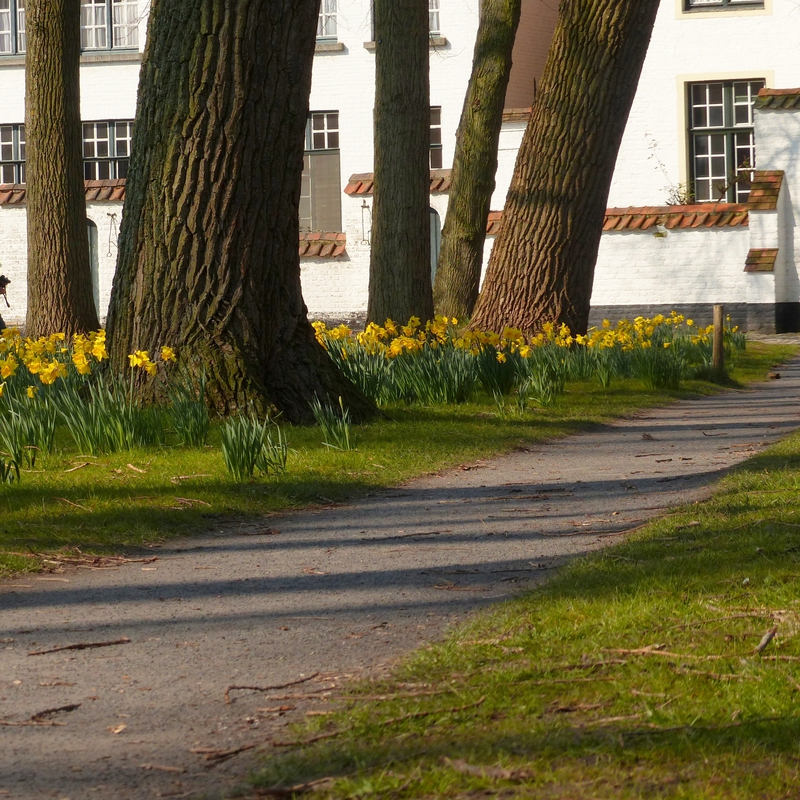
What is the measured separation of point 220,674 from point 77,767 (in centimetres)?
71

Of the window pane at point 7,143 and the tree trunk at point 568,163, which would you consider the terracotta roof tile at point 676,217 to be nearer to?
the tree trunk at point 568,163

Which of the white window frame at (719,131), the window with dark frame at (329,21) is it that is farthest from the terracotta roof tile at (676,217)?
the window with dark frame at (329,21)

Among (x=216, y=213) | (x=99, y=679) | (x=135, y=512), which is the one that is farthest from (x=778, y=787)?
(x=216, y=213)

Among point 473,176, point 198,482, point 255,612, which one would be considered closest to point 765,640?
point 255,612

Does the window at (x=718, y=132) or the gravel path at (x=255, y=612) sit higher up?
the window at (x=718, y=132)

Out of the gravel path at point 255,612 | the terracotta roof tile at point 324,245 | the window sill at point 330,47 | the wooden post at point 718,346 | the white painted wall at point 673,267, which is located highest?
the window sill at point 330,47

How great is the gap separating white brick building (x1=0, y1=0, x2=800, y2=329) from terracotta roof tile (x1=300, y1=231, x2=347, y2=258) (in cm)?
3

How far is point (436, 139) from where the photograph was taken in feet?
97.4

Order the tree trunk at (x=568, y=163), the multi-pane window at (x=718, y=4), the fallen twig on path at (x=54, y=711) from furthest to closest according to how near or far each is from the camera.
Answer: the multi-pane window at (x=718, y=4)
the tree trunk at (x=568, y=163)
the fallen twig on path at (x=54, y=711)

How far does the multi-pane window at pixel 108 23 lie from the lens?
31594 millimetres

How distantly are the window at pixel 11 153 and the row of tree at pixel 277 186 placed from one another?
682 inches

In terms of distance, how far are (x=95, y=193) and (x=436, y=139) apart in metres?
7.40

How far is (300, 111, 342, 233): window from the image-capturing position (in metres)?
30.6

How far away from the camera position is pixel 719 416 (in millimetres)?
10281
